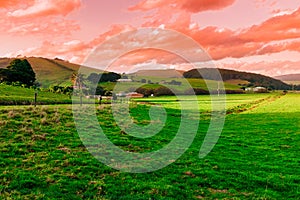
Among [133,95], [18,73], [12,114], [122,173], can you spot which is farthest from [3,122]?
[133,95]

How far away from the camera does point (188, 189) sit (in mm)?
14117

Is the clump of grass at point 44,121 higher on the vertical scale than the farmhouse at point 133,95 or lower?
lower

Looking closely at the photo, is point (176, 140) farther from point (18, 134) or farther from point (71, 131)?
point (18, 134)

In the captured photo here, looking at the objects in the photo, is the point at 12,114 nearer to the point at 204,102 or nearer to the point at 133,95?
the point at 204,102

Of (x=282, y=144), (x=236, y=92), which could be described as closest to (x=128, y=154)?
(x=282, y=144)

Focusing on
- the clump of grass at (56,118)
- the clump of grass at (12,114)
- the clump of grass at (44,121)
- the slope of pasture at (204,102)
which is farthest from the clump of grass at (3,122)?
the slope of pasture at (204,102)

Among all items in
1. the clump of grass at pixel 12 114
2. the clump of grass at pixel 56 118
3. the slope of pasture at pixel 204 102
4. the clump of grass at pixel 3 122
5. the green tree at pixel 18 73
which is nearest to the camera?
the clump of grass at pixel 3 122

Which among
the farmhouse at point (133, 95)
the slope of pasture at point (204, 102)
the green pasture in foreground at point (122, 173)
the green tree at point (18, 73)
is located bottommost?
the green pasture in foreground at point (122, 173)

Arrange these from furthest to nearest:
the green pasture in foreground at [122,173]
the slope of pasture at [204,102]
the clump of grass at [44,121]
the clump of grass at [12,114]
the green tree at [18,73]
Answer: the green tree at [18,73], the slope of pasture at [204,102], the clump of grass at [12,114], the clump of grass at [44,121], the green pasture in foreground at [122,173]

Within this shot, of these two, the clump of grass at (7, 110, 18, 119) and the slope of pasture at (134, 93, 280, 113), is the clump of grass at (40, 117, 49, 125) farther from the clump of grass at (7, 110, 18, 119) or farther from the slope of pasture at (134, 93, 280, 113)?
the slope of pasture at (134, 93, 280, 113)

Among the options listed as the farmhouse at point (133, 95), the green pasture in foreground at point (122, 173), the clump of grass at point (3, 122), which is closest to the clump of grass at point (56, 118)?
the green pasture in foreground at point (122, 173)

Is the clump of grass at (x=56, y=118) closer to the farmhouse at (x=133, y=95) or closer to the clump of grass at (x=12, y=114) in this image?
the clump of grass at (x=12, y=114)

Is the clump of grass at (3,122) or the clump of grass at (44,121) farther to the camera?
the clump of grass at (44,121)

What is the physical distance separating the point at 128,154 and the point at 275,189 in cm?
927
